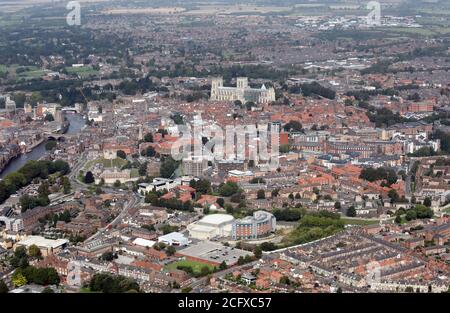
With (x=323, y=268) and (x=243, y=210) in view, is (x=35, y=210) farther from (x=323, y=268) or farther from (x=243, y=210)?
(x=323, y=268)

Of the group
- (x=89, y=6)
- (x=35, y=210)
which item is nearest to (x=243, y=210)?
(x=35, y=210)

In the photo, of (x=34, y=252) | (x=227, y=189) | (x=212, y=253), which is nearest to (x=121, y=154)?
(x=227, y=189)

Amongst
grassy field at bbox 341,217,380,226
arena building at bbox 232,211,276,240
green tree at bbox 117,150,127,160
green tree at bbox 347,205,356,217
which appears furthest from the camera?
green tree at bbox 117,150,127,160

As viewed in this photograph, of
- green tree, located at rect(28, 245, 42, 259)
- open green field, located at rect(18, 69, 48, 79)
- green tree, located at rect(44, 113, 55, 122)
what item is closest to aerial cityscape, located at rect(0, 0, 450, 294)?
green tree, located at rect(28, 245, 42, 259)

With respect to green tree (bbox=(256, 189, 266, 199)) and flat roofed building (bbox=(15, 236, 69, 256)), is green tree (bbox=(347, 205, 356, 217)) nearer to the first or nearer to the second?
green tree (bbox=(256, 189, 266, 199))

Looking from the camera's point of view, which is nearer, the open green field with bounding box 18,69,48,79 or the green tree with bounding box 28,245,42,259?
the green tree with bounding box 28,245,42,259

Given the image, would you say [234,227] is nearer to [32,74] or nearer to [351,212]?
[351,212]
